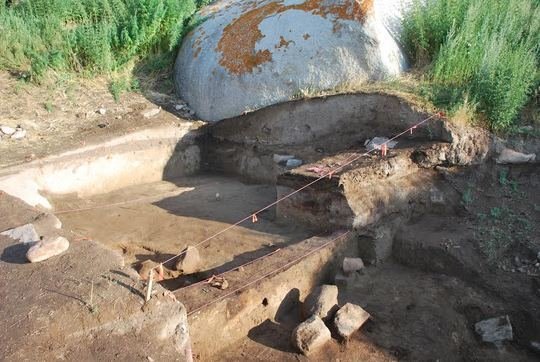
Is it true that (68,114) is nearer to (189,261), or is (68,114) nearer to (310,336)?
(189,261)

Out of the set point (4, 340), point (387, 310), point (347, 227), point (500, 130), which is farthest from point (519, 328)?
point (4, 340)

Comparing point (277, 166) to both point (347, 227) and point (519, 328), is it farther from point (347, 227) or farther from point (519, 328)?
point (519, 328)

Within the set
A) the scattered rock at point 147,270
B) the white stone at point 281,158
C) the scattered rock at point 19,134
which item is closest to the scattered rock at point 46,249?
the scattered rock at point 147,270

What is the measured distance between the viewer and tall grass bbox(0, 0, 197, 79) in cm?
655

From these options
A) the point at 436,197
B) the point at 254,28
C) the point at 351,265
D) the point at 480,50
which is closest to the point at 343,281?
the point at 351,265

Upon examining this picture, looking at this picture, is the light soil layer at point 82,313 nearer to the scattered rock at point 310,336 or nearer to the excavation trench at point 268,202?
the excavation trench at point 268,202

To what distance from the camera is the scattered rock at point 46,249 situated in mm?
2961

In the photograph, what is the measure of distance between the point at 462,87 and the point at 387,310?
271 cm

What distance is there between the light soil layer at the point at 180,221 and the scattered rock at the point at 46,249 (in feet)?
2.91

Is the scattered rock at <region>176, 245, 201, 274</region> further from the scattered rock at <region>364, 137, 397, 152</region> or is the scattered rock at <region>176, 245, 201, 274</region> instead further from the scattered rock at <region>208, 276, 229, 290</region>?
the scattered rock at <region>364, 137, 397, 152</region>

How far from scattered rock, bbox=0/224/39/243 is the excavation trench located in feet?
2.58

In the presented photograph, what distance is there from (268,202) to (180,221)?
2.98 ft

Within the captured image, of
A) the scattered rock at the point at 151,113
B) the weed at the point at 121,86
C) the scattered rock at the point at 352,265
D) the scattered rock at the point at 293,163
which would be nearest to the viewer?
the scattered rock at the point at 352,265

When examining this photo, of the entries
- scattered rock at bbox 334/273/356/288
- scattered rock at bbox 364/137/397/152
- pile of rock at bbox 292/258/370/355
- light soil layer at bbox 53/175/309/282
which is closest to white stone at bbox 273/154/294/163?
light soil layer at bbox 53/175/309/282
